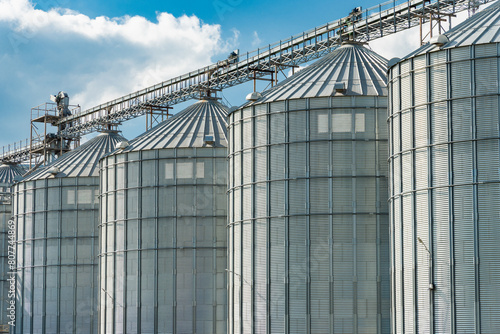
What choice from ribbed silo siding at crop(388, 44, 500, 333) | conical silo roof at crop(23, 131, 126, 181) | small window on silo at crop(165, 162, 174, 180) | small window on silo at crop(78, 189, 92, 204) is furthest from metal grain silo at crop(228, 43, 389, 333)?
conical silo roof at crop(23, 131, 126, 181)

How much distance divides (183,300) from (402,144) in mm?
27387

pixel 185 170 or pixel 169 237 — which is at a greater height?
pixel 185 170

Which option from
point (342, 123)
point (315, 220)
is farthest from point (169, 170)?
point (342, 123)

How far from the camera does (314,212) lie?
6450 cm

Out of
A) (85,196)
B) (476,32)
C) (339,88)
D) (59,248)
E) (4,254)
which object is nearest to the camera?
(476,32)

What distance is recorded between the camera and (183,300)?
76812 millimetres

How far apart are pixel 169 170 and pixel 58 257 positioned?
21061 millimetres

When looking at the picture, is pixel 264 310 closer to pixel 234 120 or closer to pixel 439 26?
pixel 234 120

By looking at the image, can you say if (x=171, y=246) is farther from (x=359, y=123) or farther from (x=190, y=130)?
(x=359, y=123)

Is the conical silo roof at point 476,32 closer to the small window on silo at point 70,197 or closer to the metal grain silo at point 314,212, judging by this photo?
the metal grain silo at point 314,212

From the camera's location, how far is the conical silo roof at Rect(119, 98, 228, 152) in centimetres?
7994

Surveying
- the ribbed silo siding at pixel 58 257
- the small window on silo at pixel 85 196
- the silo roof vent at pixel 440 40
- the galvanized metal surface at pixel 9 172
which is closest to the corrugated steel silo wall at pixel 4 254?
the galvanized metal surface at pixel 9 172

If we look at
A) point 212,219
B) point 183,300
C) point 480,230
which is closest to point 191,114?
point 212,219

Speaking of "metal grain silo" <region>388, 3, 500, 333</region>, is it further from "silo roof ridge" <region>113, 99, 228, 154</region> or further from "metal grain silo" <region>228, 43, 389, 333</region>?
"silo roof ridge" <region>113, 99, 228, 154</region>
